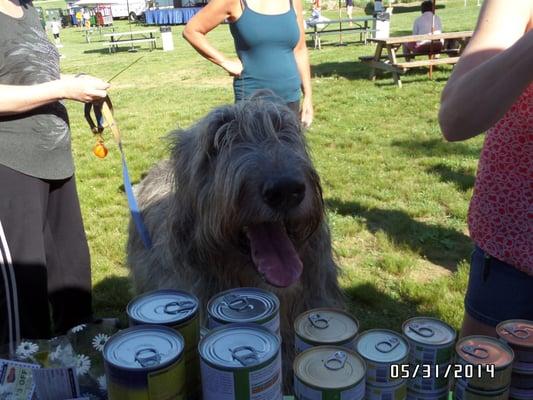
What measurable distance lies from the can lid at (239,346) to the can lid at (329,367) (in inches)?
3.1

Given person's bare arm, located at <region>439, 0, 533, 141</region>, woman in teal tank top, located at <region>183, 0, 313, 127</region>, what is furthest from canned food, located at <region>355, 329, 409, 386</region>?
woman in teal tank top, located at <region>183, 0, 313, 127</region>

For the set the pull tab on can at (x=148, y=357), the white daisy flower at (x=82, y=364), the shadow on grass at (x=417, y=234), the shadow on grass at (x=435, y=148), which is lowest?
the shadow on grass at (x=417, y=234)

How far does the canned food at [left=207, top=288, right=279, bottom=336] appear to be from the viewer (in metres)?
1.31

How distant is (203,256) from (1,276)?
46.7 inches

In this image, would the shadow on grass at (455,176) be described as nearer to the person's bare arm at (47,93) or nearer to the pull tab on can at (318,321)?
the person's bare arm at (47,93)

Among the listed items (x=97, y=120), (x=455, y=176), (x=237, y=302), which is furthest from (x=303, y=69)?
(x=237, y=302)

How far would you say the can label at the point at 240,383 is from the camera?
1.10 m

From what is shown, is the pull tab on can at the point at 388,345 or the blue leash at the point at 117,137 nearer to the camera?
the pull tab on can at the point at 388,345

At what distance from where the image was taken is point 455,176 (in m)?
6.95

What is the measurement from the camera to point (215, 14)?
4273 millimetres

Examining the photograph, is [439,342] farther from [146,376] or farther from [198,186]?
[198,186]

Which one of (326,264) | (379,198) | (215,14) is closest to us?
(326,264)

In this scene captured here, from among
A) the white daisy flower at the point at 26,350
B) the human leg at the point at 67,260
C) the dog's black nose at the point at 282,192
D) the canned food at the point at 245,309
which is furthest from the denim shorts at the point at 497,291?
the human leg at the point at 67,260

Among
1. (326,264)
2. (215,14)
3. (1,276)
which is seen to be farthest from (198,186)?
(215,14)
